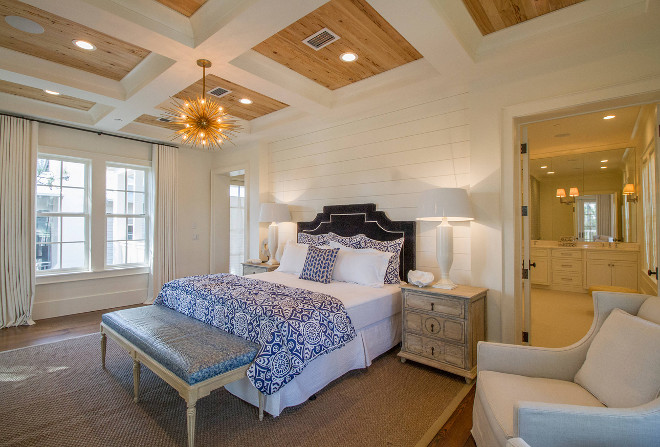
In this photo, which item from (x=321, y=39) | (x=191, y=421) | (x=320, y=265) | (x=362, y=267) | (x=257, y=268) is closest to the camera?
(x=191, y=421)

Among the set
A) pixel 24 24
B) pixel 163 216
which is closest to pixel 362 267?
pixel 24 24

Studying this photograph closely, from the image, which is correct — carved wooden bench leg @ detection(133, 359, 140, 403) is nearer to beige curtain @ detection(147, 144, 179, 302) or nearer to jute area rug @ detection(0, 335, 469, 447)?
jute area rug @ detection(0, 335, 469, 447)

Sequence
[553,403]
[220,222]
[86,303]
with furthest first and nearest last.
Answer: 1. [220,222]
2. [86,303]
3. [553,403]

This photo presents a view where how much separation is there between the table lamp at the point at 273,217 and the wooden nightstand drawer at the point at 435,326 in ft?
7.61

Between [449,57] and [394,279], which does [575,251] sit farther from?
[449,57]

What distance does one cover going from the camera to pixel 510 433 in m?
1.36

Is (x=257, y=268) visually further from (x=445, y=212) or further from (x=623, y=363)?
(x=623, y=363)

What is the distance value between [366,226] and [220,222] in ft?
11.4

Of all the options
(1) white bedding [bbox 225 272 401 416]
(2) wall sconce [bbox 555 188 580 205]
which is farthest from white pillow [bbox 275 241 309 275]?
(2) wall sconce [bbox 555 188 580 205]

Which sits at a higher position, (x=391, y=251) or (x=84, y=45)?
(x=84, y=45)

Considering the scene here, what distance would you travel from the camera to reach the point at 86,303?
15.8ft

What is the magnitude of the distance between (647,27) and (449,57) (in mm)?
1279

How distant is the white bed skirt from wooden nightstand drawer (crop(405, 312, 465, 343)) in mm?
289

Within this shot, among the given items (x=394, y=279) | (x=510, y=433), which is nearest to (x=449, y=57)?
(x=394, y=279)
